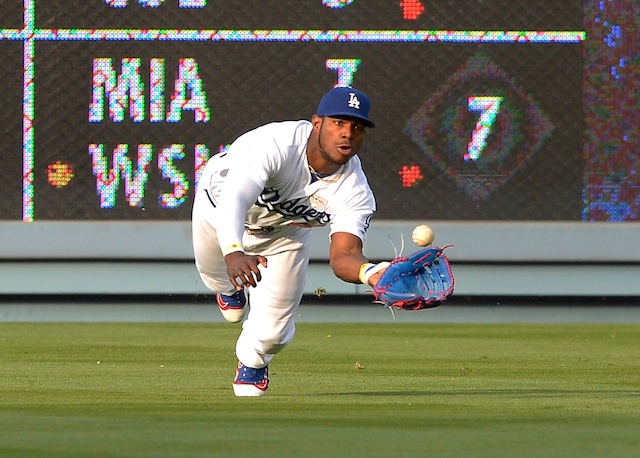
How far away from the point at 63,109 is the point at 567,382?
467 cm

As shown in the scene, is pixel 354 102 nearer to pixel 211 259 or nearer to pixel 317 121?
pixel 317 121

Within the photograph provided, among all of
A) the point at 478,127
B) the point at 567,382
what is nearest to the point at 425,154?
the point at 478,127

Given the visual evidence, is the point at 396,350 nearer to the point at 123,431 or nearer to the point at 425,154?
the point at 425,154

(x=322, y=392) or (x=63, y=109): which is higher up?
(x=63, y=109)

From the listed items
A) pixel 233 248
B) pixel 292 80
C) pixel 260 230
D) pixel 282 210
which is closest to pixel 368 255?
pixel 292 80

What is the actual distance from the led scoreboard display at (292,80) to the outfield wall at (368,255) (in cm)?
45

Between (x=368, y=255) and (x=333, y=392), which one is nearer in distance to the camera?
(x=333, y=392)

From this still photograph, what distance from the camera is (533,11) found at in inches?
405

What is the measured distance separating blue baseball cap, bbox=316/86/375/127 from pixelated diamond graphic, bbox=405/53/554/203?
4254mm

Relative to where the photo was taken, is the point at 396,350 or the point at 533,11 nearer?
the point at 396,350

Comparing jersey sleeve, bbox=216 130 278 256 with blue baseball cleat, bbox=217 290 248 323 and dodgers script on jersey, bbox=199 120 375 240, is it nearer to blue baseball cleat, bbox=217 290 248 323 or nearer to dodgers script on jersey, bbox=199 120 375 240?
dodgers script on jersey, bbox=199 120 375 240

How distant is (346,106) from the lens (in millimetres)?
5996

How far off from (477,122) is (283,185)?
4333 millimetres

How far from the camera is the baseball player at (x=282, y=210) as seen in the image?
19.0ft
